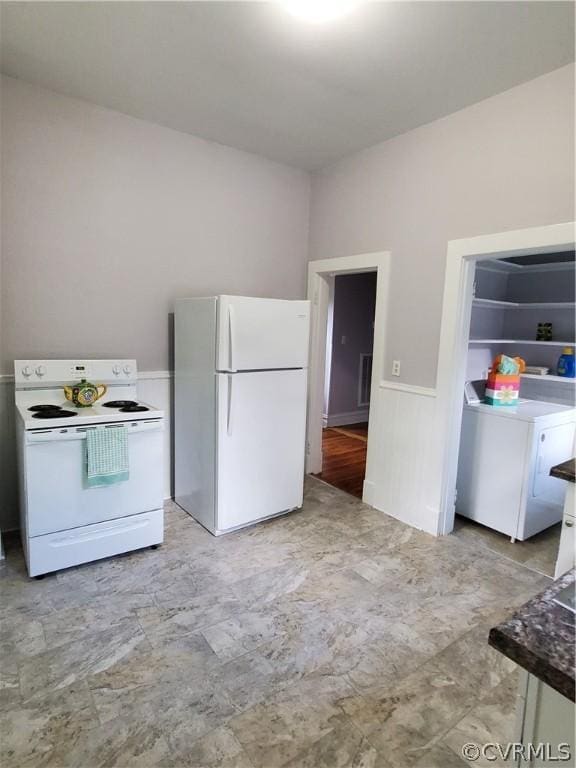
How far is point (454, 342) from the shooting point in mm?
2656

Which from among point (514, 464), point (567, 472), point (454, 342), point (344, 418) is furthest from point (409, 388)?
point (344, 418)

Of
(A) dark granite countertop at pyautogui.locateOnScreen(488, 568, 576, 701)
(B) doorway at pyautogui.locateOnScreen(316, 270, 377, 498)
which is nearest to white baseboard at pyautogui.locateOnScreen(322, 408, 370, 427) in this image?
(B) doorway at pyautogui.locateOnScreen(316, 270, 377, 498)

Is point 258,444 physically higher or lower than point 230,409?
lower

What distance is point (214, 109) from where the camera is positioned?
104 inches

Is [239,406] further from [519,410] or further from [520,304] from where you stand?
[520,304]

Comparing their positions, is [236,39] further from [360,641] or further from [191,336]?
[360,641]

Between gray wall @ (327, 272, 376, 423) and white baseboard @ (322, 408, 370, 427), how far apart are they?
42 millimetres

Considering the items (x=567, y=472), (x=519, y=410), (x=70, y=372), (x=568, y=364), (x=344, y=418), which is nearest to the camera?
(x=567, y=472)

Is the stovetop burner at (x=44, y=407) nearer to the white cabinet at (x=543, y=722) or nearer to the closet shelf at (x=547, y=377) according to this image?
the white cabinet at (x=543, y=722)

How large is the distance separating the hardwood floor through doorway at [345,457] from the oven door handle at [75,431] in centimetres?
186

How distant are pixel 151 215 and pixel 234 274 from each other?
74 centimetres

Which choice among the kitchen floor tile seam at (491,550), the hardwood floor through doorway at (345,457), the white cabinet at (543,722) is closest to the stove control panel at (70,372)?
the hardwood floor through doorway at (345,457)

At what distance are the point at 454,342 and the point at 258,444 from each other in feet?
4.65

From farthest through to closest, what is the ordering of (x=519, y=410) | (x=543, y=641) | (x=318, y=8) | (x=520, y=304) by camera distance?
(x=520, y=304) < (x=519, y=410) < (x=318, y=8) < (x=543, y=641)
